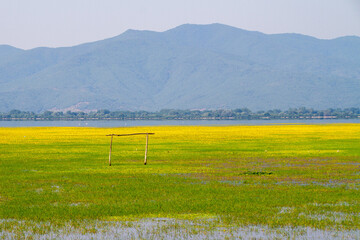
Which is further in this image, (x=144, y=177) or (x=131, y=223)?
(x=144, y=177)

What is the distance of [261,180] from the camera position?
93.5ft

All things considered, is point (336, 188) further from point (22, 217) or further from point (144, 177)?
point (22, 217)

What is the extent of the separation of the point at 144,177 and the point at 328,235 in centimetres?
1508

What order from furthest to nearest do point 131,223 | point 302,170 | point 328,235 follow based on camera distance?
point 302,170
point 131,223
point 328,235

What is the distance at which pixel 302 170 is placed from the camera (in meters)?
33.2

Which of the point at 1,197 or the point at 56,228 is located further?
the point at 1,197

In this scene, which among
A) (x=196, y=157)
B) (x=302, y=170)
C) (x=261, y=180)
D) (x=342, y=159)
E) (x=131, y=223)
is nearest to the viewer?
(x=131, y=223)

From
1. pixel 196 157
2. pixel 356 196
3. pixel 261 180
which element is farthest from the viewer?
pixel 196 157

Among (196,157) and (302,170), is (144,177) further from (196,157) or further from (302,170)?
(196,157)

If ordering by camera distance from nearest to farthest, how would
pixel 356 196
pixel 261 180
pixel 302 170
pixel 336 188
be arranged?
pixel 356 196, pixel 336 188, pixel 261 180, pixel 302 170

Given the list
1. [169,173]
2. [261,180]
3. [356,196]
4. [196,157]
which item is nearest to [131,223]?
[356,196]

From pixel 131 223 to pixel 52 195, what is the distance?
653cm

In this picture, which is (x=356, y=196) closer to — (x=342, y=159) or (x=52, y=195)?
(x=52, y=195)

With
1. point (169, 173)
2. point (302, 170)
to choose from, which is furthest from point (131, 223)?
point (302, 170)
